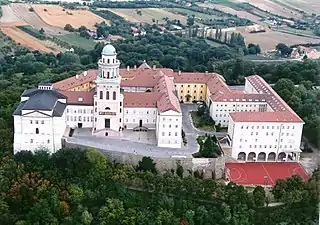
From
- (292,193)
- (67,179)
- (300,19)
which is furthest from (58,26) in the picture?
(292,193)

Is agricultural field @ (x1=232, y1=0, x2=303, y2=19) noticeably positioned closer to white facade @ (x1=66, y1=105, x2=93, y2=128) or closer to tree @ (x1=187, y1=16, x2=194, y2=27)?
tree @ (x1=187, y1=16, x2=194, y2=27)

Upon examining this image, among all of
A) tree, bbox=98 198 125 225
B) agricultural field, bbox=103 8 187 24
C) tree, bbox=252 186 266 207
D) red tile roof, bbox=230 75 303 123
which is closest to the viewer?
tree, bbox=98 198 125 225

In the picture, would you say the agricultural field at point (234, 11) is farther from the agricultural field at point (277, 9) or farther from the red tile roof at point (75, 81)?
the red tile roof at point (75, 81)

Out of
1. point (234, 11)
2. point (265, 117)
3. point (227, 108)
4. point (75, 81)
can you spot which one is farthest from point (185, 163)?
point (234, 11)

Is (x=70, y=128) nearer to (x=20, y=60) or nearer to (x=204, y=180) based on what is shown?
(x=204, y=180)

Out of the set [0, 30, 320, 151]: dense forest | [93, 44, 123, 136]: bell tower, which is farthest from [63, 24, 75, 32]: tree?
[93, 44, 123, 136]: bell tower

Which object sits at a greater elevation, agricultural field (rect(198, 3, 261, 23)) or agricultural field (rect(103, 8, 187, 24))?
agricultural field (rect(198, 3, 261, 23))
